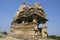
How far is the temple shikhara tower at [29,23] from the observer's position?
2936cm

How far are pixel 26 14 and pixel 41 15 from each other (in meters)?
3.08

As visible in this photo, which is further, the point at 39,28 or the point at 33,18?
the point at 39,28

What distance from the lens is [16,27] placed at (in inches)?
1272

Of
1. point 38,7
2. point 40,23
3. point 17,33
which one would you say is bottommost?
point 17,33

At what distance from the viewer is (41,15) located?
30.9 metres

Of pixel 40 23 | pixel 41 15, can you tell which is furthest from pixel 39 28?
pixel 41 15

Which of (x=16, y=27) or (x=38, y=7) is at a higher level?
(x=38, y=7)

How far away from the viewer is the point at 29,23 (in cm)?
3034

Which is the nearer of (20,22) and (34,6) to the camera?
(34,6)

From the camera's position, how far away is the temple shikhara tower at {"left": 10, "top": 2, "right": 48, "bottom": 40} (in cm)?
2936

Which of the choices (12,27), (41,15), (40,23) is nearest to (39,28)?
(40,23)

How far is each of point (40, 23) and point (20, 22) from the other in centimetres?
437

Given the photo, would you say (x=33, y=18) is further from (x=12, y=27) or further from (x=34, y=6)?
(x=12, y=27)

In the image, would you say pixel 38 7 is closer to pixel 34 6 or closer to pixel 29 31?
pixel 34 6
